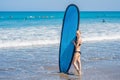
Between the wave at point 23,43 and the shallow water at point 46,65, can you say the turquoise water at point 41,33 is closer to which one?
the wave at point 23,43

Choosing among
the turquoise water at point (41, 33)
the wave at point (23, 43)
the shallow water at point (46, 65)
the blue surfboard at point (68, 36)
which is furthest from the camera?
the turquoise water at point (41, 33)

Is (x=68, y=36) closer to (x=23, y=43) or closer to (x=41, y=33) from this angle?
(x=23, y=43)

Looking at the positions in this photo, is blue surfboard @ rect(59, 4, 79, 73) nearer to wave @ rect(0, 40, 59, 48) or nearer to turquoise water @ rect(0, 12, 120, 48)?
wave @ rect(0, 40, 59, 48)

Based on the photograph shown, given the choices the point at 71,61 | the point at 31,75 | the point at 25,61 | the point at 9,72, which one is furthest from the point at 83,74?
the point at 25,61

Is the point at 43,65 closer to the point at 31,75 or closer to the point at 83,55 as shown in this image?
the point at 31,75

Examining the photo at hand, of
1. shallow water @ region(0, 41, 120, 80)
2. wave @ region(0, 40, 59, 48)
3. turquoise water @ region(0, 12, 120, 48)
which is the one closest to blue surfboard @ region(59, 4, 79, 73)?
shallow water @ region(0, 41, 120, 80)

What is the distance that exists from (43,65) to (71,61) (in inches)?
69.4

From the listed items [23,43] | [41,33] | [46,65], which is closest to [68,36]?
[46,65]

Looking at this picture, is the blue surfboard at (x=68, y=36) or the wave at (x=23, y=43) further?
the wave at (x=23, y=43)

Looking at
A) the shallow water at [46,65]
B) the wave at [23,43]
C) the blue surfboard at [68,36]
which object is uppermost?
the blue surfboard at [68,36]

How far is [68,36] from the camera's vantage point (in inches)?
440

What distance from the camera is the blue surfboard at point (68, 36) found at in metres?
11.1

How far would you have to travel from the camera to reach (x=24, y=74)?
10844mm

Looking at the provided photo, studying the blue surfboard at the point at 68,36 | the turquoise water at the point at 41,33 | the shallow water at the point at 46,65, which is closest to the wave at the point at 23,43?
the turquoise water at the point at 41,33
